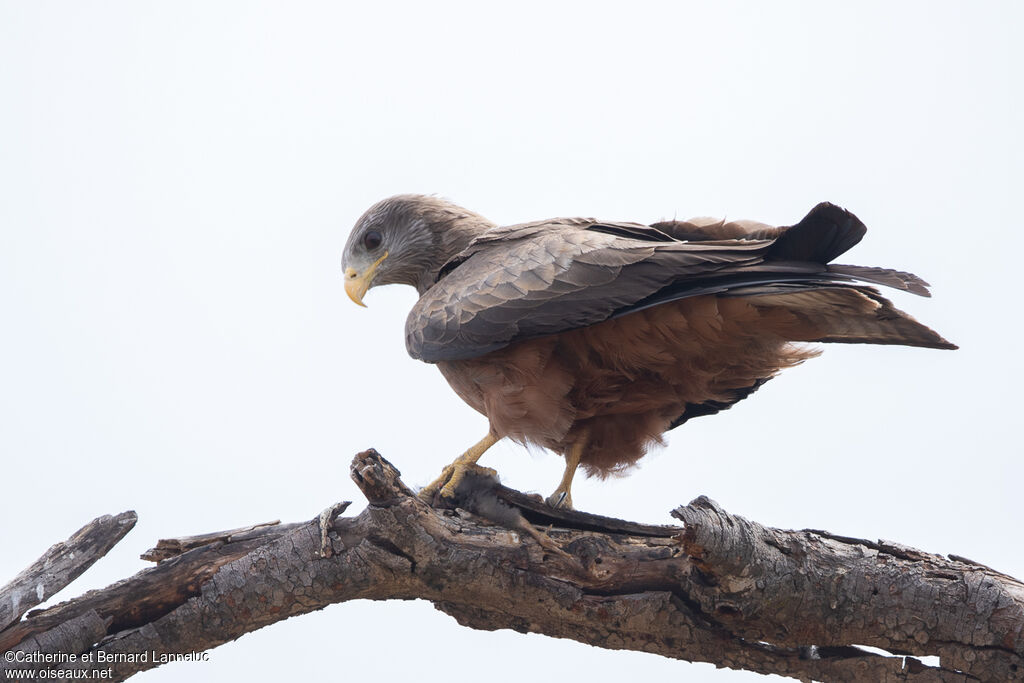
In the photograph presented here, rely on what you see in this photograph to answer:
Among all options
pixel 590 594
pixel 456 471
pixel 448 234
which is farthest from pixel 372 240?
pixel 590 594

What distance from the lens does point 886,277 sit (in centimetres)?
352

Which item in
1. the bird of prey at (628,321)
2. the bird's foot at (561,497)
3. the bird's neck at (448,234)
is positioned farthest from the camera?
the bird's neck at (448,234)

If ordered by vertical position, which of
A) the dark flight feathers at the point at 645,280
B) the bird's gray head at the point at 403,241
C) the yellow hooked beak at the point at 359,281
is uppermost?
the bird's gray head at the point at 403,241

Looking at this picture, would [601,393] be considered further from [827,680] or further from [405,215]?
[405,215]

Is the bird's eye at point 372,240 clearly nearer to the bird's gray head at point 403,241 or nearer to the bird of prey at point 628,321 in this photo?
the bird's gray head at point 403,241

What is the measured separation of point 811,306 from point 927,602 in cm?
Answer: 132

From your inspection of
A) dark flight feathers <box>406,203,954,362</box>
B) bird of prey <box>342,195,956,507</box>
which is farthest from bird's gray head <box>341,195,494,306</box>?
dark flight feathers <box>406,203,954,362</box>

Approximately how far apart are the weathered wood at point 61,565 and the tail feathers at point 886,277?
10.6 feet

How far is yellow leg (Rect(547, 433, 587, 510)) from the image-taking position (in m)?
4.81

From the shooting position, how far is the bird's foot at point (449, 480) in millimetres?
4293

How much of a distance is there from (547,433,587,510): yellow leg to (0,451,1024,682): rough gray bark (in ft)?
2.68

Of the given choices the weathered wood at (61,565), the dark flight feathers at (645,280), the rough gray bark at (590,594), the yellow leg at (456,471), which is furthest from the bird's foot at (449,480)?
the weathered wood at (61,565)

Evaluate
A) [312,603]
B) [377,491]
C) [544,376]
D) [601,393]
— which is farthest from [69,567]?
[601,393]

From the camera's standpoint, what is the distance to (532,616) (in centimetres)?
391
